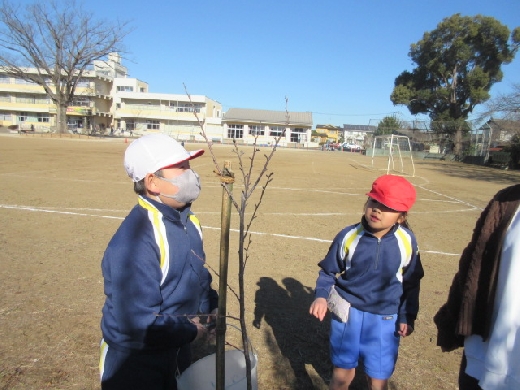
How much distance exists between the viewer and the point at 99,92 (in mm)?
66812

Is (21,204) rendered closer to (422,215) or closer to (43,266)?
(43,266)

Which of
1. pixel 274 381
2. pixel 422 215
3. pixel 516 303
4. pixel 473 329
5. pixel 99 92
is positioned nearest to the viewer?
pixel 516 303

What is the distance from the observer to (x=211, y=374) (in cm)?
189

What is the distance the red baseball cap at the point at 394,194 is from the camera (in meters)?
2.11

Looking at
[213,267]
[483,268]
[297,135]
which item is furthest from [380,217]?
[297,135]

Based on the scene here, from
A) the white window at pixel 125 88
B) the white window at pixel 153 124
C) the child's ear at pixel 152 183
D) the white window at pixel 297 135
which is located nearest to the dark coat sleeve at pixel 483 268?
the child's ear at pixel 152 183

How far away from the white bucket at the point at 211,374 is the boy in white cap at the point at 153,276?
0.08 meters

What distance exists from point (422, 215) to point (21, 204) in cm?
851

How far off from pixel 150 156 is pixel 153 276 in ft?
1.68

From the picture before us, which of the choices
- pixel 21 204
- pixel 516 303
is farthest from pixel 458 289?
pixel 21 204

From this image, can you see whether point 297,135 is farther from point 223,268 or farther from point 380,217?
point 223,268

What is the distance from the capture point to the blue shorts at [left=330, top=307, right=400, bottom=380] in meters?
2.17

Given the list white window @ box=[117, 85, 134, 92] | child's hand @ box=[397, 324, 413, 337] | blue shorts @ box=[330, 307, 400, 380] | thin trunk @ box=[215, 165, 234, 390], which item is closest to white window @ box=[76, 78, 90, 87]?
white window @ box=[117, 85, 134, 92]

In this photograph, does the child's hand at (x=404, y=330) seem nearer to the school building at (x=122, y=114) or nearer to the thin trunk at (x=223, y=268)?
the thin trunk at (x=223, y=268)
